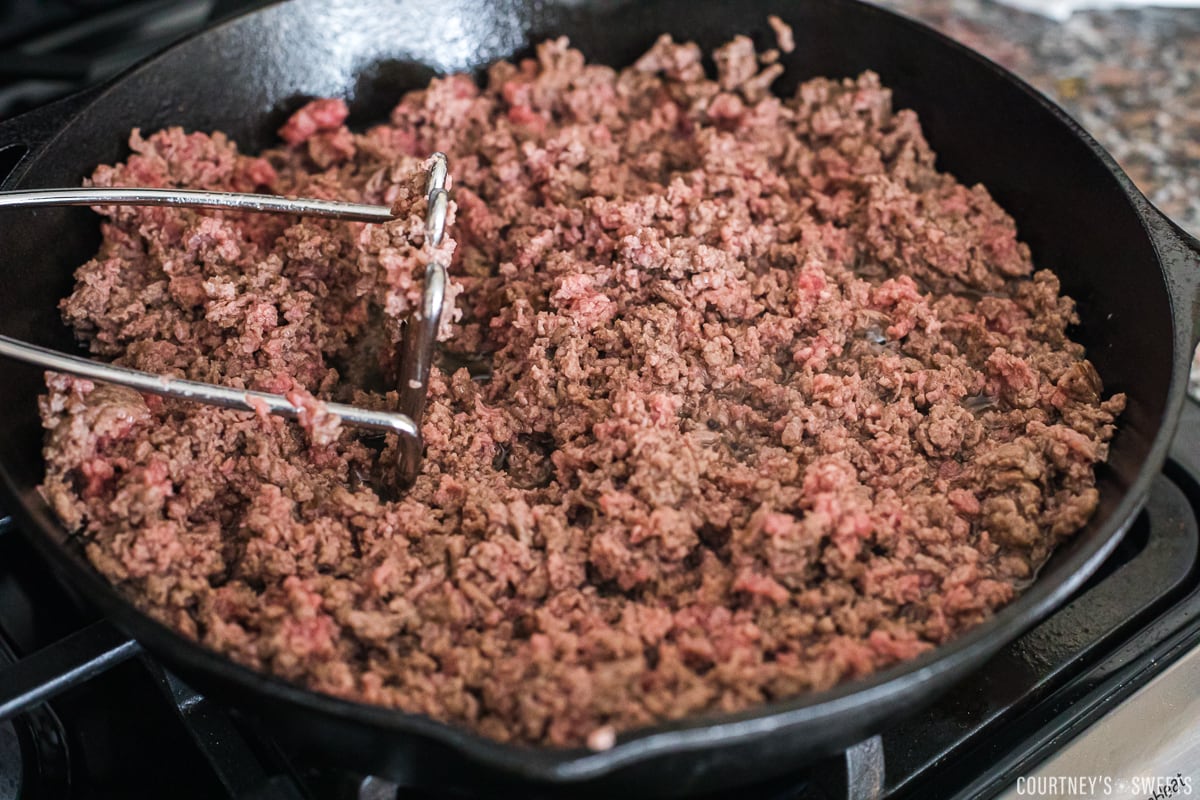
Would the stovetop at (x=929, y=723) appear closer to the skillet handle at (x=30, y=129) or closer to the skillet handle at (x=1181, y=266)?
the skillet handle at (x=1181, y=266)

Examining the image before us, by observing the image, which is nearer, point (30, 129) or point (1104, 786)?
point (1104, 786)

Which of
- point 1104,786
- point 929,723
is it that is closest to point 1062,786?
point 1104,786

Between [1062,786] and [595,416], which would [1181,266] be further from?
[595,416]

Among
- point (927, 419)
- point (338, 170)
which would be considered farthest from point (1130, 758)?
point (338, 170)

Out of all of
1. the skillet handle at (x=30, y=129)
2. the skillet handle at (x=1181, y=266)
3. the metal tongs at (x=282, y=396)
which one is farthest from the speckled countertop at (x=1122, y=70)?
the skillet handle at (x=30, y=129)

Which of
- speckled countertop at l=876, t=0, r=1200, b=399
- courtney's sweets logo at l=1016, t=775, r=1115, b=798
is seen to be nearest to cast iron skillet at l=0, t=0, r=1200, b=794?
courtney's sweets logo at l=1016, t=775, r=1115, b=798

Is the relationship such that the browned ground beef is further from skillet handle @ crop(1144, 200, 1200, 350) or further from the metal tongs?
skillet handle @ crop(1144, 200, 1200, 350)

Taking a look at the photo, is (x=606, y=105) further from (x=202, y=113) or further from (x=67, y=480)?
(x=67, y=480)

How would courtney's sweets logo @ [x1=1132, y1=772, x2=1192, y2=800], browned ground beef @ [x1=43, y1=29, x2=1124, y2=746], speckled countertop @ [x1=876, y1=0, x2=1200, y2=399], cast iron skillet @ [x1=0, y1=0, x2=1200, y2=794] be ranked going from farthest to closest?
speckled countertop @ [x1=876, y1=0, x2=1200, y2=399] < courtney's sweets logo @ [x1=1132, y1=772, x2=1192, y2=800] < browned ground beef @ [x1=43, y1=29, x2=1124, y2=746] < cast iron skillet @ [x1=0, y1=0, x2=1200, y2=794]
